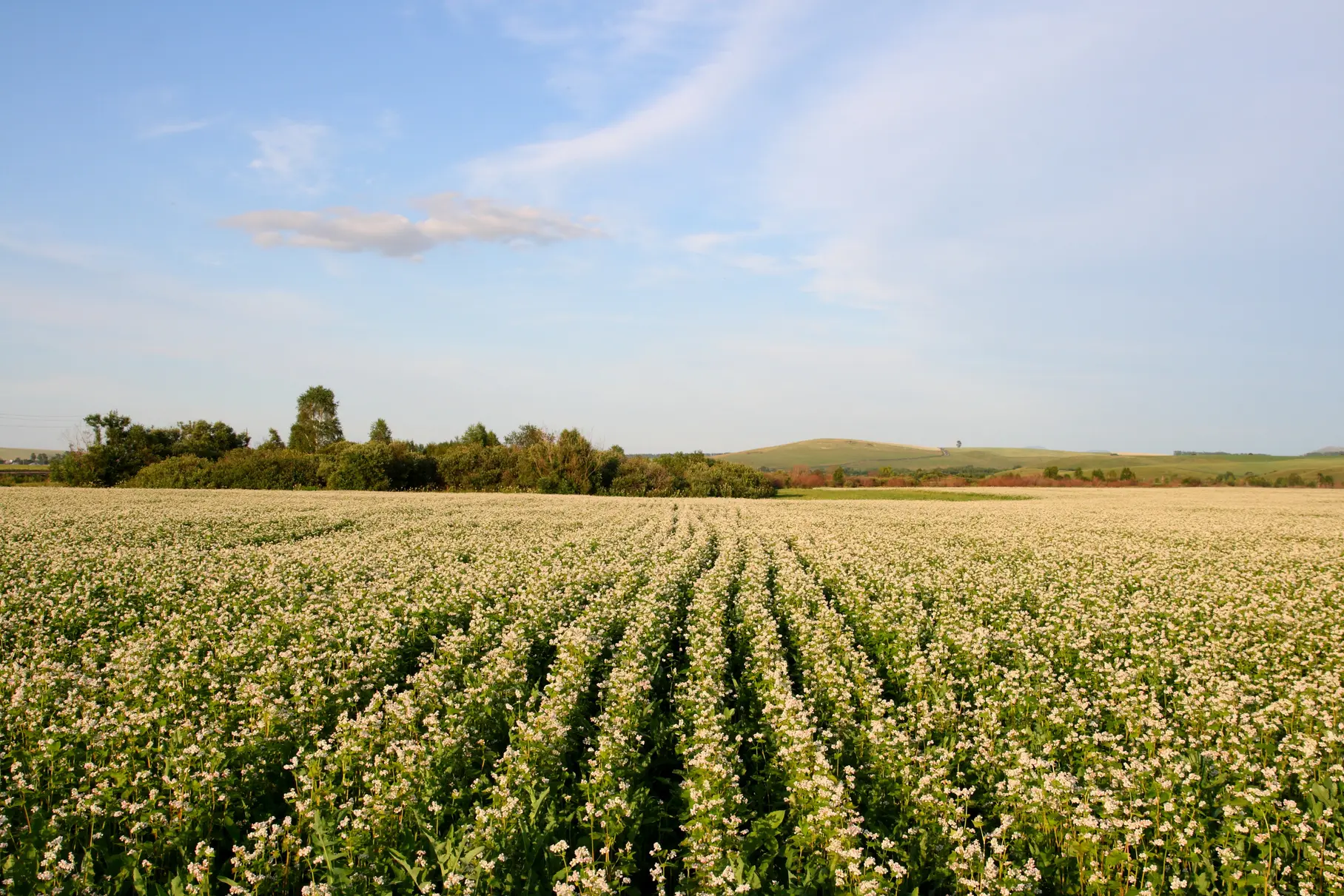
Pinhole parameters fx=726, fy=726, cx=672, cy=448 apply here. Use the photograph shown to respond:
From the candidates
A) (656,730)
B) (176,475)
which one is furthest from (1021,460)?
(656,730)

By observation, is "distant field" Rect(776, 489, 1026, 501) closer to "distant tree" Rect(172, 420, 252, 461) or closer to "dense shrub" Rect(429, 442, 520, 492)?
"dense shrub" Rect(429, 442, 520, 492)

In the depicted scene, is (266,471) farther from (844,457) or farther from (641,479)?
(844,457)

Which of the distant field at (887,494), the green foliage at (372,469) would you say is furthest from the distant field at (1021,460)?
the green foliage at (372,469)

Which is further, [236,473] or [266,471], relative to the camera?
[266,471]

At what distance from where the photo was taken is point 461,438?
353 ft

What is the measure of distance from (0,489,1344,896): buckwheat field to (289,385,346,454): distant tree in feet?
335

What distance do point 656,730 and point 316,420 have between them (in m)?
121

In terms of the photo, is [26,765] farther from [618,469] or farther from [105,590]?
[618,469]

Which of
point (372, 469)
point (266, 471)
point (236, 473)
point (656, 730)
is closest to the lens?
point (656, 730)

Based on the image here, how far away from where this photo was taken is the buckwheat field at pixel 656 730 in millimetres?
5316

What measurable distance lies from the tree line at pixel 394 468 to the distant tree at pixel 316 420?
1172 inches

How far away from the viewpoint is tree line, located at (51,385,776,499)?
66.6 metres

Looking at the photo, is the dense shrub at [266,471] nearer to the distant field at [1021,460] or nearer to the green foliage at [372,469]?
the green foliage at [372,469]

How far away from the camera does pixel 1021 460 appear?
488 ft
